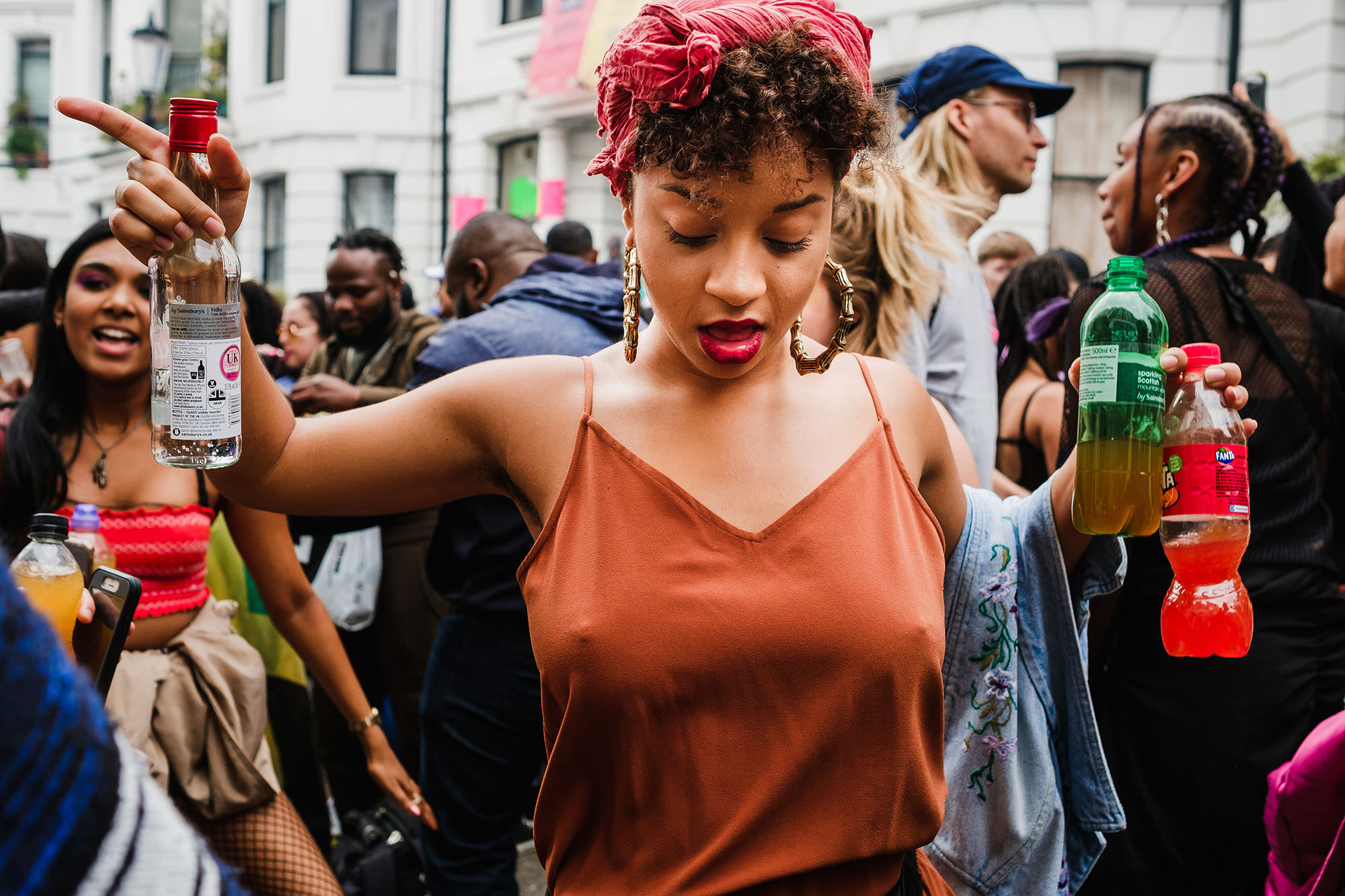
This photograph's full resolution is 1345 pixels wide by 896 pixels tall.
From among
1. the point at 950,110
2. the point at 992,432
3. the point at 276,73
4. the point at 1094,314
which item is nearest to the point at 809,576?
the point at 1094,314

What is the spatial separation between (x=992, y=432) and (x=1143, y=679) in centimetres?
90

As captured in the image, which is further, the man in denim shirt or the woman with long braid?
the man in denim shirt

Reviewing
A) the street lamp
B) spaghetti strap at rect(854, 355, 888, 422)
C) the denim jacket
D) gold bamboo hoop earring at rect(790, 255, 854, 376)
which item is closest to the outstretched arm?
gold bamboo hoop earring at rect(790, 255, 854, 376)

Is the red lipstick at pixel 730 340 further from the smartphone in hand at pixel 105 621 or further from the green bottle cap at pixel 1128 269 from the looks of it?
the smartphone in hand at pixel 105 621

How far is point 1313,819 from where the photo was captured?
223 cm

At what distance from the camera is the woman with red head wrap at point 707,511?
1655 mm

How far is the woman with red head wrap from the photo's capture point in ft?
5.43

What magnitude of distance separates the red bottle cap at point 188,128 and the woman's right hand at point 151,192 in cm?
2

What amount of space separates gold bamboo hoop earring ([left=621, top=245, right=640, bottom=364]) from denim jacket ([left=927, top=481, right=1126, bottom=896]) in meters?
0.80

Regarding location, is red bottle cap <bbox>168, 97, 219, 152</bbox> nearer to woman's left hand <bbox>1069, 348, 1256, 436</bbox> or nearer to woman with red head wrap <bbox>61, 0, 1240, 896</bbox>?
woman with red head wrap <bbox>61, 0, 1240, 896</bbox>

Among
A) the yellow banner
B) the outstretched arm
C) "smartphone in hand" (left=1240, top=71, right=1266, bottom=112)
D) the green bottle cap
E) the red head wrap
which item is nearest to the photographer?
the red head wrap

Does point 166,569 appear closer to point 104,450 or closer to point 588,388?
point 104,450

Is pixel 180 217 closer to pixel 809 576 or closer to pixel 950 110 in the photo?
pixel 809 576

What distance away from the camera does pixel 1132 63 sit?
12.3m
